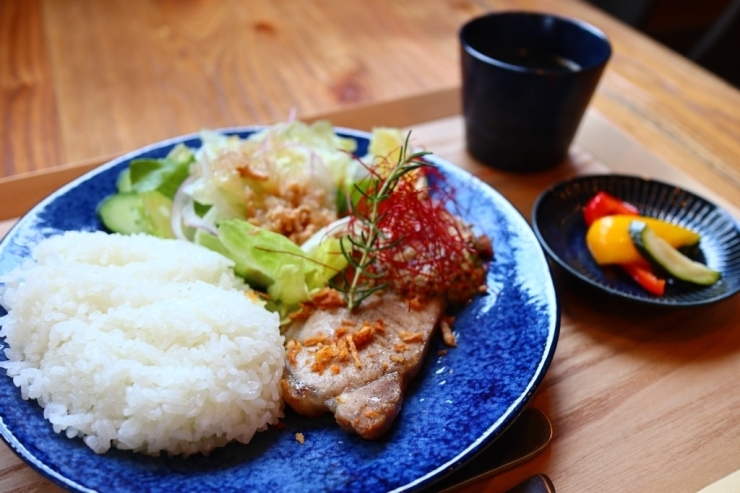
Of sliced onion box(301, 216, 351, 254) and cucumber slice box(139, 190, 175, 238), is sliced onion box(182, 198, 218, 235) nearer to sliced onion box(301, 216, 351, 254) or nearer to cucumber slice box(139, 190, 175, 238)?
cucumber slice box(139, 190, 175, 238)

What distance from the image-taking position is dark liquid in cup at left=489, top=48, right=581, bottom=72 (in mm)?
2398

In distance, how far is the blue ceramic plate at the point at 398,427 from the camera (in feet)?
3.84

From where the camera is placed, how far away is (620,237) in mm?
1831

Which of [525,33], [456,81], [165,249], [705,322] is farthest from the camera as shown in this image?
[456,81]

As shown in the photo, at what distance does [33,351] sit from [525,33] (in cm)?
215

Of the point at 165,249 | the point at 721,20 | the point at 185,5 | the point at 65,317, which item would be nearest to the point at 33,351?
the point at 65,317

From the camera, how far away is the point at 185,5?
358 centimetres

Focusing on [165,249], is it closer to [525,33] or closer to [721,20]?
[525,33]

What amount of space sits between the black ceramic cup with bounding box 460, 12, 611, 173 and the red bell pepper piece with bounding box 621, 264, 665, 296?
2.19 feet

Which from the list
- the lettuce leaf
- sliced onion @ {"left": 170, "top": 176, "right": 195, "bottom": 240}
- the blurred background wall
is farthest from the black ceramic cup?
the blurred background wall

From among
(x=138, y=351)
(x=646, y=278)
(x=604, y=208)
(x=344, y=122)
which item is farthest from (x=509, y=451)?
(x=344, y=122)

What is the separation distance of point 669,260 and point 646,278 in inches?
3.6

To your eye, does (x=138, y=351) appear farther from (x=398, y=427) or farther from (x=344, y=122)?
(x=344, y=122)

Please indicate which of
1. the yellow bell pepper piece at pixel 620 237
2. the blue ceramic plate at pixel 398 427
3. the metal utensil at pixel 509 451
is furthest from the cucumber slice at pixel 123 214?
the yellow bell pepper piece at pixel 620 237
